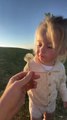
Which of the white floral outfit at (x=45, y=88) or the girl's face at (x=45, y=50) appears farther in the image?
the white floral outfit at (x=45, y=88)

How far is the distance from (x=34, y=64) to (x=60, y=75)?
457mm

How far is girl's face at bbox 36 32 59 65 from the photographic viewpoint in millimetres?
4184

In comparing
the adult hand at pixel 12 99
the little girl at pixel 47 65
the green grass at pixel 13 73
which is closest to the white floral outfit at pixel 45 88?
the little girl at pixel 47 65

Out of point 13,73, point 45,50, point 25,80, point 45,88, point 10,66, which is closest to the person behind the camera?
point 25,80

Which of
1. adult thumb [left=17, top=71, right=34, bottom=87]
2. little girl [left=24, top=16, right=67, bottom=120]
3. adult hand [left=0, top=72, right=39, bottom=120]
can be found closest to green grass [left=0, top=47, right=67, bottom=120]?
little girl [left=24, top=16, right=67, bottom=120]

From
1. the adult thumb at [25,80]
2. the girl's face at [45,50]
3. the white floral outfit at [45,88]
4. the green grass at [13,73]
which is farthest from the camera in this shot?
the green grass at [13,73]

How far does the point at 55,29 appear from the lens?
13.9ft

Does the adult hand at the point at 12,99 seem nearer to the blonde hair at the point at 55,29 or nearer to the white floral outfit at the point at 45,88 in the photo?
the blonde hair at the point at 55,29

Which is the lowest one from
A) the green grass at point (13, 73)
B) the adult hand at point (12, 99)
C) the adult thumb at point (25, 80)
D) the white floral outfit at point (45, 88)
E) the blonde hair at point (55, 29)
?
the green grass at point (13, 73)

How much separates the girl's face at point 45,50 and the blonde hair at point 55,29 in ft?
0.20

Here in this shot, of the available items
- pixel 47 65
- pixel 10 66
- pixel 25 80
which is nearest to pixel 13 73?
pixel 10 66

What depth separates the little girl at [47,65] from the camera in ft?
13.8

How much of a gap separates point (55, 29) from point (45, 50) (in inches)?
12.3

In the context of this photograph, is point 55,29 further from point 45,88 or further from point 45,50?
point 45,88
